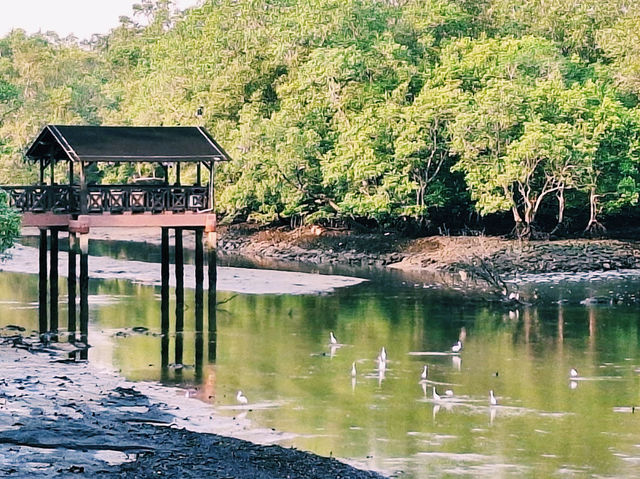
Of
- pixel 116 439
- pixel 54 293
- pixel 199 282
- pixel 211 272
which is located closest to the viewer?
pixel 116 439

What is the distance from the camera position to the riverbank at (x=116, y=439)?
19.8 meters

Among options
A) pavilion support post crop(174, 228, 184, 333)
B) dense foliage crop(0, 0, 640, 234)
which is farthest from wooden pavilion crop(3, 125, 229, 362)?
dense foliage crop(0, 0, 640, 234)

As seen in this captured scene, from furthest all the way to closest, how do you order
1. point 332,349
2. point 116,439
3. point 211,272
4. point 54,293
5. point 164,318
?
point 54,293, point 211,272, point 164,318, point 332,349, point 116,439

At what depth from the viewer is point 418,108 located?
201ft

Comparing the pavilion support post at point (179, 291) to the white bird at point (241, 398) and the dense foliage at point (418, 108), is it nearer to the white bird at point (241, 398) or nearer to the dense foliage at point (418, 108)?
the white bird at point (241, 398)

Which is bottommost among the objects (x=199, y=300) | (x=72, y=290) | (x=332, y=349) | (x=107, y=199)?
(x=332, y=349)

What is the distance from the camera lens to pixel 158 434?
22484 millimetres

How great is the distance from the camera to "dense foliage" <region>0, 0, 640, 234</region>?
60.3 meters

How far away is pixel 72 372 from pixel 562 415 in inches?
445

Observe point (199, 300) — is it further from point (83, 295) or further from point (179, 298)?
point (83, 295)

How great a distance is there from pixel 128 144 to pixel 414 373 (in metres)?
12.5

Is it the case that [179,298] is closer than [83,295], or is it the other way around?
[83,295]

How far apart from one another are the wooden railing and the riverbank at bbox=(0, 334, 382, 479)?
9902 millimetres

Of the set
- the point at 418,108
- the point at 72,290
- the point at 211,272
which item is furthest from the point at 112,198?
the point at 418,108
